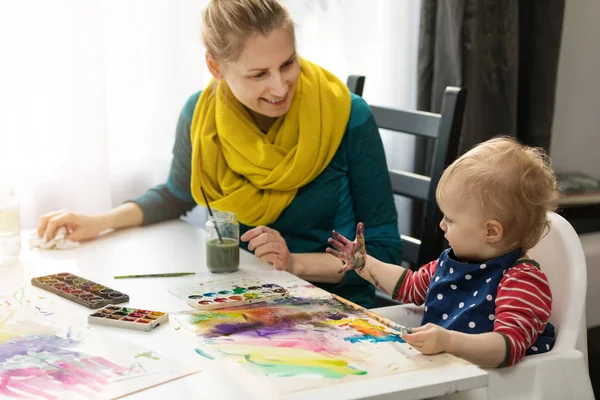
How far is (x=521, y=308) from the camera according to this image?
120cm

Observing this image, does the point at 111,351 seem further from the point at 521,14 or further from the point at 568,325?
the point at 521,14

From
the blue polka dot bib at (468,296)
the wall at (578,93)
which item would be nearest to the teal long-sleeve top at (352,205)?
the blue polka dot bib at (468,296)

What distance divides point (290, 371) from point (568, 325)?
20.8 inches

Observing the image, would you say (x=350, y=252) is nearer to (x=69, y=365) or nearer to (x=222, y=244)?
(x=222, y=244)

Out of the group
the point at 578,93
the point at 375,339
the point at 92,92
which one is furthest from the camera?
the point at 578,93

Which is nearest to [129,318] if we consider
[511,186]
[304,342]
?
[304,342]

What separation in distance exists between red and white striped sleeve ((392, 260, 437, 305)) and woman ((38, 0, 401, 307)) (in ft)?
0.72

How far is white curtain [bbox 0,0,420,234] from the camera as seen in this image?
1932 mm

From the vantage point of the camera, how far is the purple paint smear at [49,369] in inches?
39.4

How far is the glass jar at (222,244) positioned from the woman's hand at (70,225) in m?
0.33

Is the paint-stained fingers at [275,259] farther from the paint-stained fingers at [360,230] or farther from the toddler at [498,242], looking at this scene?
the toddler at [498,242]

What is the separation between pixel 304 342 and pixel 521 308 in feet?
1.08

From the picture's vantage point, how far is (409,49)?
249 cm

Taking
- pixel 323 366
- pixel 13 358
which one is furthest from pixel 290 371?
pixel 13 358
